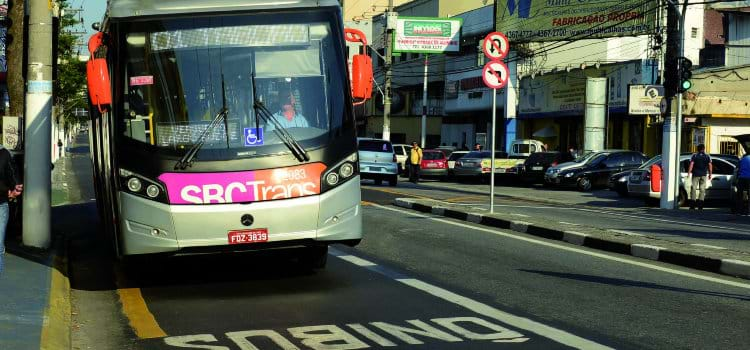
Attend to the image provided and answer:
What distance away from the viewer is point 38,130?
12.7m

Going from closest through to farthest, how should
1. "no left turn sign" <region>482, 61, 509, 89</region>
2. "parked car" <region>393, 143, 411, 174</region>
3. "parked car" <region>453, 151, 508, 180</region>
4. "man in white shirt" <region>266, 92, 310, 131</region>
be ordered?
"man in white shirt" <region>266, 92, 310, 131</region>, "no left turn sign" <region>482, 61, 509, 89</region>, "parked car" <region>453, 151, 508, 180</region>, "parked car" <region>393, 143, 411, 174</region>

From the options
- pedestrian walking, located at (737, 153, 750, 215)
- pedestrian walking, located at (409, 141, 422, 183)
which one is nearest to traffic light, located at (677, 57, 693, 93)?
pedestrian walking, located at (737, 153, 750, 215)

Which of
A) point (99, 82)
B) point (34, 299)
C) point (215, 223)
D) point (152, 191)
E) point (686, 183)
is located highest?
point (99, 82)

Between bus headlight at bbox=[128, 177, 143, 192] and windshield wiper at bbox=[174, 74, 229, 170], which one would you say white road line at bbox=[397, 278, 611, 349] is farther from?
bus headlight at bbox=[128, 177, 143, 192]

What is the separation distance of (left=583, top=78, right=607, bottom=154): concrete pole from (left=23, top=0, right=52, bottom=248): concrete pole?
Result: 112ft

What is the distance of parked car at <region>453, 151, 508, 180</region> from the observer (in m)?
41.8

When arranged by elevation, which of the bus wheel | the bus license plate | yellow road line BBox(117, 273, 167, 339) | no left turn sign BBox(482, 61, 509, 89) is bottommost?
yellow road line BBox(117, 273, 167, 339)

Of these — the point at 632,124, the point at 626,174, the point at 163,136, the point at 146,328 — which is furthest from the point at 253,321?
the point at 632,124

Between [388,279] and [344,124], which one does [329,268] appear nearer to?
[388,279]

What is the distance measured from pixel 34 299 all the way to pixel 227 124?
2328 mm

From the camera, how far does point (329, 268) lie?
38.4 feet

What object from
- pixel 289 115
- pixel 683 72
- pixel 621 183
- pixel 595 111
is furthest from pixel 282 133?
pixel 595 111

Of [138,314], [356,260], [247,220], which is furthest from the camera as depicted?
[356,260]

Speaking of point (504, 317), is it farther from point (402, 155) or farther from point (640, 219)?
point (402, 155)
